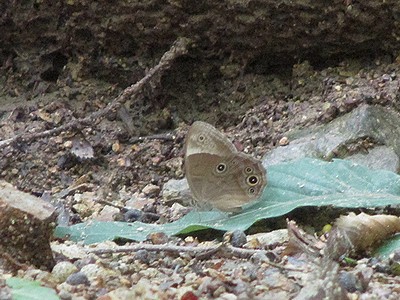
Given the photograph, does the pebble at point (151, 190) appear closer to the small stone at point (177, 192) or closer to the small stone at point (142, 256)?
the small stone at point (177, 192)

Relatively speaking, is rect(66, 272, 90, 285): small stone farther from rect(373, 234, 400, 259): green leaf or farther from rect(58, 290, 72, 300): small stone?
rect(373, 234, 400, 259): green leaf

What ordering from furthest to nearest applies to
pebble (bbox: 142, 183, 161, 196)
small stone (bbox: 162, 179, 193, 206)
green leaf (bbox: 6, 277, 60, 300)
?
pebble (bbox: 142, 183, 161, 196), small stone (bbox: 162, 179, 193, 206), green leaf (bbox: 6, 277, 60, 300)

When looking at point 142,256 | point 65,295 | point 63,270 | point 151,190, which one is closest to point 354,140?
point 151,190

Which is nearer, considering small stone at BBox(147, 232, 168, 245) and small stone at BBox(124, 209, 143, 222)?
small stone at BBox(147, 232, 168, 245)

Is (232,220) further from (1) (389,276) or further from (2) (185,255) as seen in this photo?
(1) (389,276)

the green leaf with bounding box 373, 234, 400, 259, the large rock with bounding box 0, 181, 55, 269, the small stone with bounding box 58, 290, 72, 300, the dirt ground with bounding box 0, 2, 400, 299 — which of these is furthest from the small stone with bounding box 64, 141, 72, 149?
the small stone with bounding box 58, 290, 72, 300

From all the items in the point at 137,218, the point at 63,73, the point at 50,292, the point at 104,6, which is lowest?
Answer: the point at 137,218

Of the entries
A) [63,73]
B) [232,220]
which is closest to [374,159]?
[232,220]

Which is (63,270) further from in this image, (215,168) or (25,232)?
(215,168)
